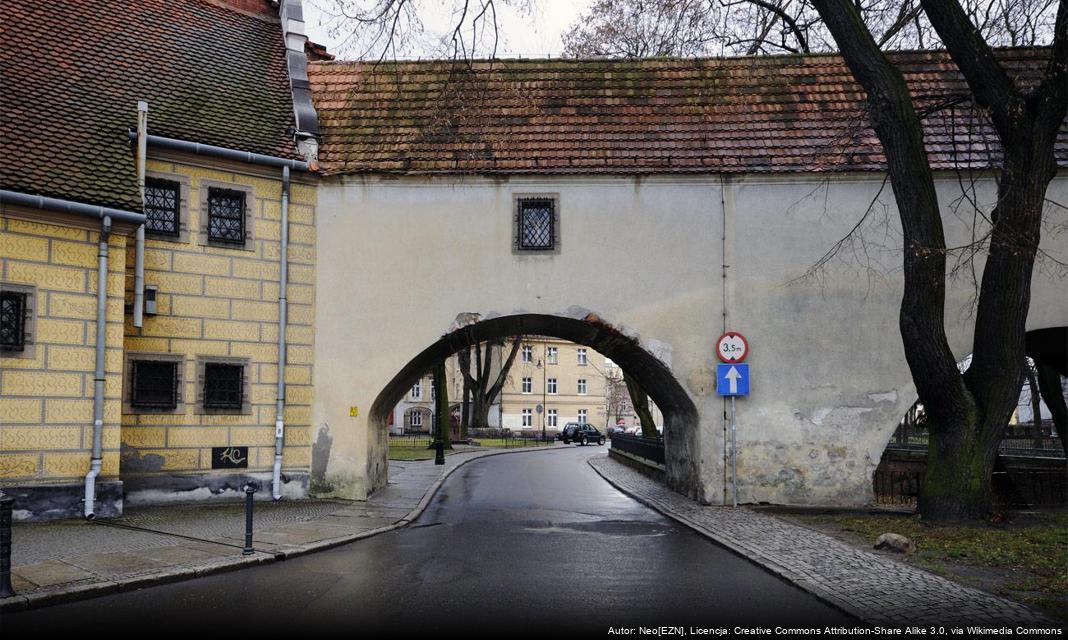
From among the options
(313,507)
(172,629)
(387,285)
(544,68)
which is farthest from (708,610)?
(544,68)

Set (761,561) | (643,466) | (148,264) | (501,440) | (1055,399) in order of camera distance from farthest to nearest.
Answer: (501,440), (643,466), (1055,399), (148,264), (761,561)

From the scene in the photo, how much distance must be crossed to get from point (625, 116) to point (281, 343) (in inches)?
307

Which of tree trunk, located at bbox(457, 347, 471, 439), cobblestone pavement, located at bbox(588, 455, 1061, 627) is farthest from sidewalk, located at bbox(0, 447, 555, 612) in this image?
tree trunk, located at bbox(457, 347, 471, 439)

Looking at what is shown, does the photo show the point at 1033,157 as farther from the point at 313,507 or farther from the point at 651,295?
the point at 313,507

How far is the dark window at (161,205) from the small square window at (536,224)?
6.07 metres

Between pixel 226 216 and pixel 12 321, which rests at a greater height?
pixel 226 216

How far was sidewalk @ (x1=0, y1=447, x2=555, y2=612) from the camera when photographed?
371 inches

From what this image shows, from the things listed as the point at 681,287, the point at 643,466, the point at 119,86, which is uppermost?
the point at 119,86

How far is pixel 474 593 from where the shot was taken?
9.07 m

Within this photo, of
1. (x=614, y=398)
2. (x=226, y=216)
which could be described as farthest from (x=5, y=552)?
(x=614, y=398)

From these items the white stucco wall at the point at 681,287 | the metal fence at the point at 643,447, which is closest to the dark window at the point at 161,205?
the white stucco wall at the point at 681,287

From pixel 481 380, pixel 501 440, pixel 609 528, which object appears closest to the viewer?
pixel 609 528

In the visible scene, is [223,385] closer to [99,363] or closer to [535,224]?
[99,363]

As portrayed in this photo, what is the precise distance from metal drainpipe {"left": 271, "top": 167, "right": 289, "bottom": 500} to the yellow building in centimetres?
4
